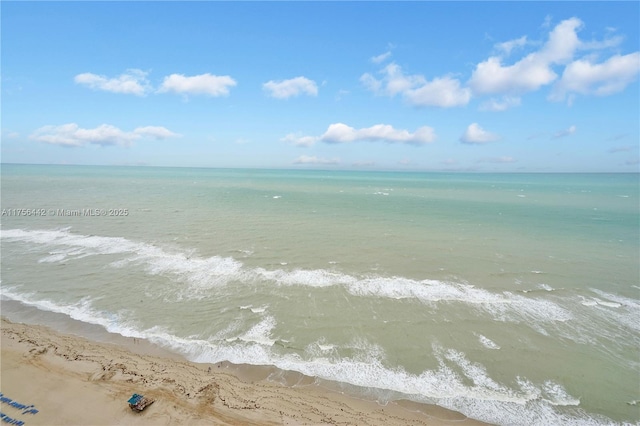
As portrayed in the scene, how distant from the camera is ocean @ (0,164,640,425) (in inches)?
375

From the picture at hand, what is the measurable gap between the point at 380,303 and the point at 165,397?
391 inches

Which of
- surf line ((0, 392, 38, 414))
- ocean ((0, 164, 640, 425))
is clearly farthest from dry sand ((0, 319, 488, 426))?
ocean ((0, 164, 640, 425))

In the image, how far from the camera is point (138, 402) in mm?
8016

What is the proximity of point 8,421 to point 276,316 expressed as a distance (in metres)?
8.52

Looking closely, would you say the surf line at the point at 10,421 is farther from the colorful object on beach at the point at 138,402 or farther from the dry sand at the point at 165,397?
the colorful object on beach at the point at 138,402

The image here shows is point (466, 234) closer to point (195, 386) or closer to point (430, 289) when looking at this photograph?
point (430, 289)

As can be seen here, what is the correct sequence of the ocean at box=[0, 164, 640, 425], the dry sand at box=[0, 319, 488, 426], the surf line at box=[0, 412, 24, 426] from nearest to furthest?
the surf line at box=[0, 412, 24, 426], the dry sand at box=[0, 319, 488, 426], the ocean at box=[0, 164, 640, 425]

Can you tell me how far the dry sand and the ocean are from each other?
0.68 meters

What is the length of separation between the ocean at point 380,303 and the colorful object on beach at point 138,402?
2424 millimetres

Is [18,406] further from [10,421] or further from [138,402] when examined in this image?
[138,402]

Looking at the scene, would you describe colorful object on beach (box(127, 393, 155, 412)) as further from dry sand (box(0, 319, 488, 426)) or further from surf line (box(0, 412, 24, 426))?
surf line (box(0, 412, 24, 426))

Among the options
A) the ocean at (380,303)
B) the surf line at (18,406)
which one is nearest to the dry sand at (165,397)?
the surf line at (18,406)

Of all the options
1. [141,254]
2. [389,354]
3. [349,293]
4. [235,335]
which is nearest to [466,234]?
[349,293]

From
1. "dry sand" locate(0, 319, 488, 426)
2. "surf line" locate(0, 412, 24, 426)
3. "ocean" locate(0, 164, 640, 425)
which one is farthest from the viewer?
"ocean" locate(0, 164, 640, 425)
